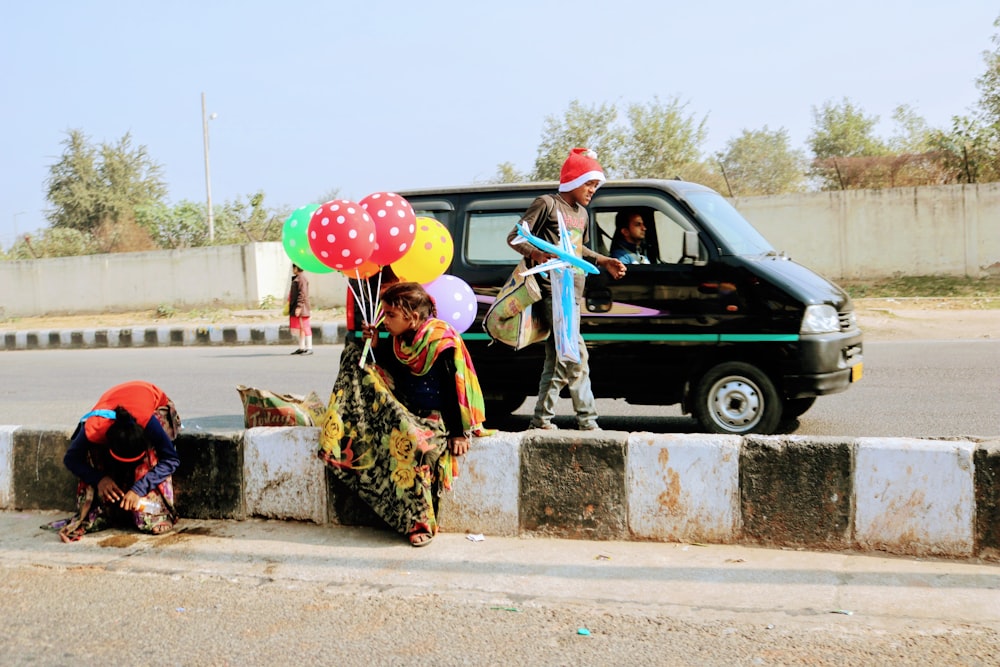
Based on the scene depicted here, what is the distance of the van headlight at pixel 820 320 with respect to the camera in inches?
259

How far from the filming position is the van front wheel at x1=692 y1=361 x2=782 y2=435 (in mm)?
6727

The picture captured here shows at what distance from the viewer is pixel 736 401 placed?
6816mm

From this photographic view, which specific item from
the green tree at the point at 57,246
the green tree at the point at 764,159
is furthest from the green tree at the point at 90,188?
the green tree at the point at 764,159

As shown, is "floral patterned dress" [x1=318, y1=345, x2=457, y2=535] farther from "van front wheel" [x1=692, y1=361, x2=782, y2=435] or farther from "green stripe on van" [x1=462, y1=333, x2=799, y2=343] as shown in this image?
"van front wheel" [x1=692, y1=361, x2=782, y2=435]

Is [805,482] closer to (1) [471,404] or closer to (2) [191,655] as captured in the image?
(1) [471,404]

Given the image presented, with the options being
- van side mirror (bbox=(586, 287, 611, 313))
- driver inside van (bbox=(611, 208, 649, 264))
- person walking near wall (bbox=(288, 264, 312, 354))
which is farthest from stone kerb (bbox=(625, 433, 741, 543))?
person walking near wall (bbox=(288, 264, 312, 354))

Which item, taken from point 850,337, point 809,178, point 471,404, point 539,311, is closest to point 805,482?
point 471,404

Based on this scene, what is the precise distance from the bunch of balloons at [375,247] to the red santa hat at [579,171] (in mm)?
817

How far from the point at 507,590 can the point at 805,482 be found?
4.77 ft

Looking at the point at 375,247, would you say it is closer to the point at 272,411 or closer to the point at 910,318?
the point at 272,411

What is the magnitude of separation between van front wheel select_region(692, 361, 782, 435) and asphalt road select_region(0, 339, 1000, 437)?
2.47 feet

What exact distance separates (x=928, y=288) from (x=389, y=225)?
1543cm

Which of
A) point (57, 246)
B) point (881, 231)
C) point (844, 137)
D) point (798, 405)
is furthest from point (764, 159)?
point (798, 405)

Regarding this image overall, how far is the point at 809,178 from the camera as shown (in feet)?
78.5
